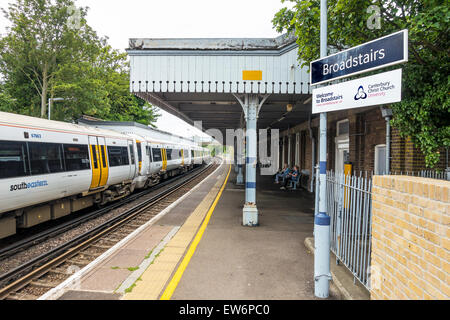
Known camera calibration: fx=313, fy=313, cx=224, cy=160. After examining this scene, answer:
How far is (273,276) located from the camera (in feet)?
16.2

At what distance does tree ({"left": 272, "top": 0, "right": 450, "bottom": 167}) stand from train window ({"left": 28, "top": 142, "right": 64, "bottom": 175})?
253 inches

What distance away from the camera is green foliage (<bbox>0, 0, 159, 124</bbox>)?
21.1m

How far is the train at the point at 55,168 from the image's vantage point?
6.36 meters

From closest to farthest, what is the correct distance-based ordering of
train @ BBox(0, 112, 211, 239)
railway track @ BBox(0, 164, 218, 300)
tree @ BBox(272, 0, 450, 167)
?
1. tree @ BBox(272, 0, 450, 167)
2. railway track @ BBox(0, 164, 218, 300)
3. train @ BBox(0, 112, 211, 239)

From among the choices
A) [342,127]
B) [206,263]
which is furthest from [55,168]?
[342,127]

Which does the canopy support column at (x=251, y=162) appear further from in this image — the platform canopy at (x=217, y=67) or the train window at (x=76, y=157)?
the train window at (x=76, y=157)

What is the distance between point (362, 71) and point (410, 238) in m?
1.93

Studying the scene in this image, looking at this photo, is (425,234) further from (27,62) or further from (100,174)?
(27,62)

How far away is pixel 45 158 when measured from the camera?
24.5ft

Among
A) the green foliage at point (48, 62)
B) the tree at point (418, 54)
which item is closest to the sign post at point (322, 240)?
the tree at point (418, 54)

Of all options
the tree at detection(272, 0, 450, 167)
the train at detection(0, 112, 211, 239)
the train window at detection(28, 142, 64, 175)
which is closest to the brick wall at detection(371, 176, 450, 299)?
the tree at detection(272, 0, 450, 167)

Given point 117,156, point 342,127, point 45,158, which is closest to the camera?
point 45,158

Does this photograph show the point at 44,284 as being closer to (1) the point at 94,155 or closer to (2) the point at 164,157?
(1) the point at 94,155

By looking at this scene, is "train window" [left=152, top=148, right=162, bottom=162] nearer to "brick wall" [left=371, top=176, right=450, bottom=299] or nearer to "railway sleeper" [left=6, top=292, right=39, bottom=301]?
"railway sleeper" [left=6, top=292, right=39, bottom=301]
